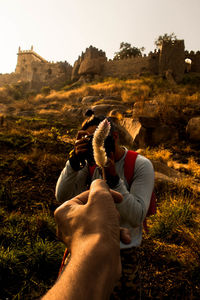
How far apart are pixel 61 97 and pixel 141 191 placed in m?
20.9

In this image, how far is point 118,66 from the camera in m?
27.4

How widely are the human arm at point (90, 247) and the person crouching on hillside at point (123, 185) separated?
0.70m

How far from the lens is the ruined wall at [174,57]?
21500 mm

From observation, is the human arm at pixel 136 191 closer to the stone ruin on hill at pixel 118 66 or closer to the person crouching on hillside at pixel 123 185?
the person crouching on hillside at pixel 123 185

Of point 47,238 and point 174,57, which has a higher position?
point 174,57

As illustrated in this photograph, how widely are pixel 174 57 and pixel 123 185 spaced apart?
24950 mm

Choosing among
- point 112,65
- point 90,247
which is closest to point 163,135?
point 90,247

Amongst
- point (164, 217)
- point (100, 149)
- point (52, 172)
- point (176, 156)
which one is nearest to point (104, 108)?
point (176, 156)

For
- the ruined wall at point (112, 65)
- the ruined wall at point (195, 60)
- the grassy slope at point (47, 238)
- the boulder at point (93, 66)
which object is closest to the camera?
the grassy slope at point (47, 238)

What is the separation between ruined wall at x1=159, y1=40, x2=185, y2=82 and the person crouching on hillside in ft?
74.5

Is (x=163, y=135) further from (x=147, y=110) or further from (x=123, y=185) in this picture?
(x=123, y=185)

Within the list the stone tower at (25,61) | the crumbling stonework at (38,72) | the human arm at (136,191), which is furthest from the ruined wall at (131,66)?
the human arm at (136,191)

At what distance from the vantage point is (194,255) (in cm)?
232

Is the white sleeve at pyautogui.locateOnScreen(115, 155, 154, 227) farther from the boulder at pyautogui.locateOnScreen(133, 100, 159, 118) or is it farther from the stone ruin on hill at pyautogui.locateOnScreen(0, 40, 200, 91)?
the stone ruin on hill at pyautogui.locateOnScreen(0, 40, 200, 91)
